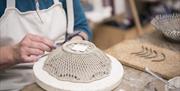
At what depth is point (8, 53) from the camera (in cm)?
92

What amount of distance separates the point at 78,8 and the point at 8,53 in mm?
425

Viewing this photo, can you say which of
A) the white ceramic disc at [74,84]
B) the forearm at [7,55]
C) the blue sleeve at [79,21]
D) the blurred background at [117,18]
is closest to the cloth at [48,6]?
the blue sleeve at [79,21]

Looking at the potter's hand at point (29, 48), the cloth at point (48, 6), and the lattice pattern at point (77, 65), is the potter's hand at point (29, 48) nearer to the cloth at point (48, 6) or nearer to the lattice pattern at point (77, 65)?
the lattice pattern at point (77, 65)

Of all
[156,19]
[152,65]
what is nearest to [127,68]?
[152,65]

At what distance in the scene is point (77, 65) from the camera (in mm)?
817

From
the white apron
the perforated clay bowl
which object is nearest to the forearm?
the white apron

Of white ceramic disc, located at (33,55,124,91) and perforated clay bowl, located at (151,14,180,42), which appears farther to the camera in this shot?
perforated clay bowl, located at (151,14,180,42)

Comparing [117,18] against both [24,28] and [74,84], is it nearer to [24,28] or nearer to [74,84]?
[24,28]

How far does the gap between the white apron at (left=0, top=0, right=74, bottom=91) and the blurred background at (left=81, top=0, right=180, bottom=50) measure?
1.08 meters

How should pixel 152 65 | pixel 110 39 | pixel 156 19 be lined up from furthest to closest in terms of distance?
pixel 110 39 → pixel 156 19 → pixel 152 65

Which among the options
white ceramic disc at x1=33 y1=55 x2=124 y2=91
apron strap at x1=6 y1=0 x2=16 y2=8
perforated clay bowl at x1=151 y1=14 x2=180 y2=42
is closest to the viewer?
white ceramic disc at x1=33 y1=55 x2=124 y2=91

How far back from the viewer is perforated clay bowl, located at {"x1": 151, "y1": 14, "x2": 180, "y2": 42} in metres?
1.12

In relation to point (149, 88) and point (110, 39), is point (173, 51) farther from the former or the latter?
point (110, 39)

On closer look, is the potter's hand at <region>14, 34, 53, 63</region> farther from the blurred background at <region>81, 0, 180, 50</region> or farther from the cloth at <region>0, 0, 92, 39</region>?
the blurred background at <region>81, 0, 180, 50</region>
